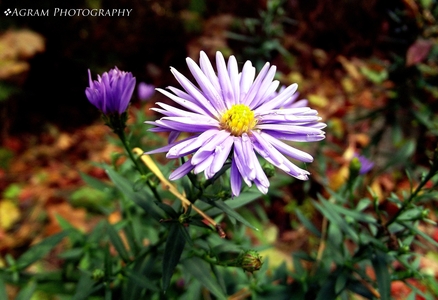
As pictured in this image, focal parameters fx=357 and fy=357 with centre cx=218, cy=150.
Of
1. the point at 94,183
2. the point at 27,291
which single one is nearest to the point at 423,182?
the point at 94,183

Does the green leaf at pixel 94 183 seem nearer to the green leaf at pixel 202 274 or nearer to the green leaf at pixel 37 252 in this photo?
the green leaf at pixel 37 252

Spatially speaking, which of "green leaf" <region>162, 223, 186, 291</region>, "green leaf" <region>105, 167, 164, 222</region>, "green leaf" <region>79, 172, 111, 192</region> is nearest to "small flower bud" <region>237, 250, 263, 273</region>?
"green leaf" <region>162, 223, 186, 291</region>

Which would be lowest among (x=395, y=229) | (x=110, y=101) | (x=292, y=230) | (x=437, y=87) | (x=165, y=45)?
(x=292, y=230)

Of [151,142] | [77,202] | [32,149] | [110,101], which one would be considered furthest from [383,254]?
[32,149]

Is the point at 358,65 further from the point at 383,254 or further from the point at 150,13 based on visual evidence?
the point at 383,254

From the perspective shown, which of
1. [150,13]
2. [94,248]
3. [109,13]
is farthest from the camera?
Result: [150,13]
